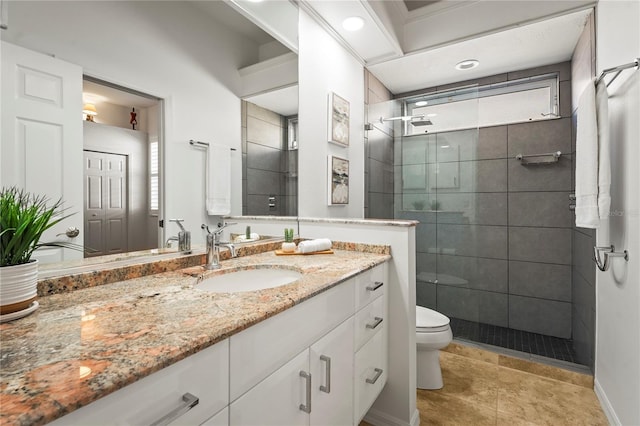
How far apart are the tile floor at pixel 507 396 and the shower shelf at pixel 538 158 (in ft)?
5.33

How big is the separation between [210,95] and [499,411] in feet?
7.41

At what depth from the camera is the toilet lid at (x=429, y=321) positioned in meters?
1.93

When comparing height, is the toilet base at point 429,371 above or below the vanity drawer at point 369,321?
below

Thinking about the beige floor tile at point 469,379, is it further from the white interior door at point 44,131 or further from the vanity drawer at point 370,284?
the white interior door at point 44,131

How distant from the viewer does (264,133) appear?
184 cm

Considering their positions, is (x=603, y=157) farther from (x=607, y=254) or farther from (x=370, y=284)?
(x=370, y=284)

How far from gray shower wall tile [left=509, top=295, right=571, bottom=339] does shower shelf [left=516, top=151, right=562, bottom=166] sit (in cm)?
119

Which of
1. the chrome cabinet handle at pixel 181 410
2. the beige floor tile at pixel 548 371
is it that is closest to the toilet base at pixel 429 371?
the beige floor tile at pixel 548 371

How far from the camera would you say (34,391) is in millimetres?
459

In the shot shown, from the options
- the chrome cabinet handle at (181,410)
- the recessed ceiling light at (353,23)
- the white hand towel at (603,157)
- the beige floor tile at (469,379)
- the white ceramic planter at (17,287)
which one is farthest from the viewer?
the recessed ceiling light at (353,23)

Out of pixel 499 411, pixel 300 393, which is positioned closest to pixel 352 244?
pixel 300 393

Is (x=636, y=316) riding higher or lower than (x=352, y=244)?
lower

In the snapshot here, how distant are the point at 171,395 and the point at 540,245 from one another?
10.2 feet

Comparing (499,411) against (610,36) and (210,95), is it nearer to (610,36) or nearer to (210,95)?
(610,36)
